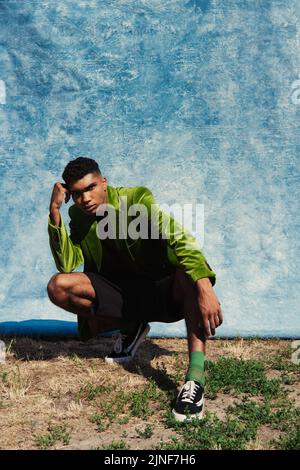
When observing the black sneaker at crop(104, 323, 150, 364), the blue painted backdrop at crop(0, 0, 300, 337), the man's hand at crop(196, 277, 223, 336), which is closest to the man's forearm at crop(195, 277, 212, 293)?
the man's hand at crop(196, 277, 223, 336)

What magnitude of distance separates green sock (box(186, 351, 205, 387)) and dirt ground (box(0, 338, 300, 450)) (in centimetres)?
19

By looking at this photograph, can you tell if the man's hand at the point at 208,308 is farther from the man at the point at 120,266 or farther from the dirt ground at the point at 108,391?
the dirt ground at the point at 108,391

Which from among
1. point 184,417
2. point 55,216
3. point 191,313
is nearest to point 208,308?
point 191,313

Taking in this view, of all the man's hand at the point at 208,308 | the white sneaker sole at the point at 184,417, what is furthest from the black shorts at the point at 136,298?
the white sneaker sole at the point at 184,417

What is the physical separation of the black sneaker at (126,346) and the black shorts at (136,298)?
0.82ft

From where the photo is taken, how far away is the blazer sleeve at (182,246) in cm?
425

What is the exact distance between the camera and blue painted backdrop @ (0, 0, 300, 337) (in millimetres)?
6195

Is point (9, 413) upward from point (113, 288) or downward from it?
downward

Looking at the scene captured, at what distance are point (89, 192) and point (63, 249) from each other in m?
0.44

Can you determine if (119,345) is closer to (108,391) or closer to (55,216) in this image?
(108,391)

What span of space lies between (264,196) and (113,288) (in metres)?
1.92

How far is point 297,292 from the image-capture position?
609cm
